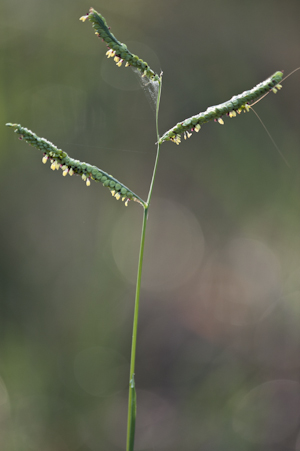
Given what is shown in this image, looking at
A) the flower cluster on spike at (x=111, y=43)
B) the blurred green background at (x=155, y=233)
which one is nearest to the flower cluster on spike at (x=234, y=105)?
the flower cluster on spike at (x=111, y=43)

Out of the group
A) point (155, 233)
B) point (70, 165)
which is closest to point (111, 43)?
point (70, 165)

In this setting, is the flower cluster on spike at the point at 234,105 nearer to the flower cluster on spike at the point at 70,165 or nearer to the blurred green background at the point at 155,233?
the flower cluster on spike at the point at 70,165

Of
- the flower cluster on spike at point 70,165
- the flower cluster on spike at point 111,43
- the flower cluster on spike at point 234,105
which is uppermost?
the flower cluster on spike at point 111,43

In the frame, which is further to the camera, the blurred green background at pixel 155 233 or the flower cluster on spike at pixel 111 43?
the blurred green background at pixel 155 233

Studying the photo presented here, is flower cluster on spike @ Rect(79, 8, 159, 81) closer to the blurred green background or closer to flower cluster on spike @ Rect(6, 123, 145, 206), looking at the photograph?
flower cluster on spike @ Rect(6, 123, 145, 206)

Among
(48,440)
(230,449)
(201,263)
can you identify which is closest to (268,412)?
(230,449)

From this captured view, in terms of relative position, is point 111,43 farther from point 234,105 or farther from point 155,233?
point 155,233

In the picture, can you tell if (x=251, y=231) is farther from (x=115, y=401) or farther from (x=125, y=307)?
(x=115, y=401)

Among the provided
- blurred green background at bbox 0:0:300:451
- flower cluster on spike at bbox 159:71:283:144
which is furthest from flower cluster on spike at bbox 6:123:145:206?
blurred green background at bbox 0:0:300:451
